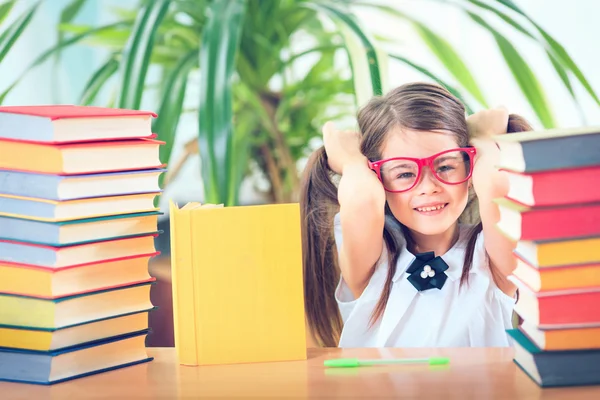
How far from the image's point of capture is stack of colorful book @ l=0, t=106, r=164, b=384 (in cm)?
79

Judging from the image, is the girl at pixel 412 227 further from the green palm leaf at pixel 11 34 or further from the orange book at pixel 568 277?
the green palm leaf at pixel 11 34

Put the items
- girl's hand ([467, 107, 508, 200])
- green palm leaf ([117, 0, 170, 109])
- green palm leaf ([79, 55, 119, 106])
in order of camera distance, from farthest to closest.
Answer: green palm leaf ([79, 55, 119, 106])
green palm leaf ([117, 0, 170, 109])
girl's hand ([467, 107, 508, 200])

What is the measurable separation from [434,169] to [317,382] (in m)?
0.45

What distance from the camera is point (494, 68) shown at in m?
2.93

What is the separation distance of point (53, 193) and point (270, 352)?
298 mm

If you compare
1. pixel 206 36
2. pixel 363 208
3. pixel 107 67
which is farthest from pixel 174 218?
pixel 107 67

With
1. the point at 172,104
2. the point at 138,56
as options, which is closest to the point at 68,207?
the point at 138,56

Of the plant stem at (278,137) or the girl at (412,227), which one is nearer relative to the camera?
the girl at (412,227)

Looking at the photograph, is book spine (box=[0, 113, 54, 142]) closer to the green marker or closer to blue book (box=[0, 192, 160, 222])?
blue book (box=[0, 192, 160, 222])

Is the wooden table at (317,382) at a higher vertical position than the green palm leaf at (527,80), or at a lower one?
lower

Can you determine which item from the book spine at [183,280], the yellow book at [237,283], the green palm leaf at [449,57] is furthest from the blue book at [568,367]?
the green palm leaf at [449,57]

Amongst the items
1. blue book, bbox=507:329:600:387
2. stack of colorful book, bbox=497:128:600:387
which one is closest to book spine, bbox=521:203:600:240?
stack of colorful book, bbox=497:128:600:387

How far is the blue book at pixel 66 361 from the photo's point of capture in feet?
2.57

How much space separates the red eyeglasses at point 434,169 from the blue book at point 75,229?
0.40m
